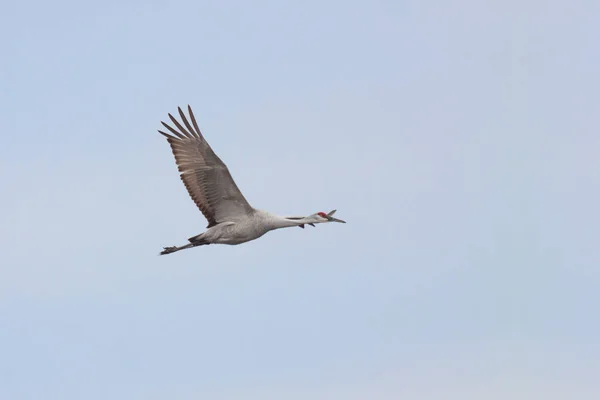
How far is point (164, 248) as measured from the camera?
85.8 metres

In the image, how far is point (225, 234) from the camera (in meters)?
83.4

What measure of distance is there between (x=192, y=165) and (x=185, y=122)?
1.46m

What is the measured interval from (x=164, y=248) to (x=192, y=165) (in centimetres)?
432

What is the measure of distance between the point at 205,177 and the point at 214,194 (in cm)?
71

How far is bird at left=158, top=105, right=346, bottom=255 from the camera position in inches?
3246

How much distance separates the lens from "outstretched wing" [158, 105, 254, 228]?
8238cm

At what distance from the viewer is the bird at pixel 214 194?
270 ft

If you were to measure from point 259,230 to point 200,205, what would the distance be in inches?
85.1

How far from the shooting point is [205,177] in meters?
82.6

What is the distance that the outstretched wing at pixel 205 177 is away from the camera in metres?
82.4

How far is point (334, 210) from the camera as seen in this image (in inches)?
3349

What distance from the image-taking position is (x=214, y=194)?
82.9m

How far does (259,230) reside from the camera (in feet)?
273

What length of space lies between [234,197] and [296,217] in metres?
2.55
